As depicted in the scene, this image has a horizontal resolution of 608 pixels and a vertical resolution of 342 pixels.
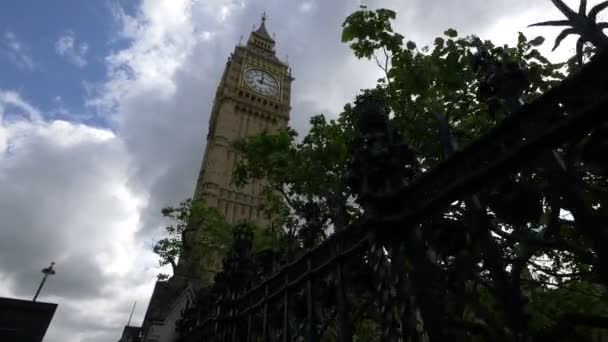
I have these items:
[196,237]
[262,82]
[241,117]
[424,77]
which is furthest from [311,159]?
[262,82]

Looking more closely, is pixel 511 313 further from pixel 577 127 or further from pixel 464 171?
pixel 577 127

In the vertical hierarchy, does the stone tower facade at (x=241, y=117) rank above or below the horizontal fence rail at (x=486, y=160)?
above

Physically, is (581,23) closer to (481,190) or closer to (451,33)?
(481,190)

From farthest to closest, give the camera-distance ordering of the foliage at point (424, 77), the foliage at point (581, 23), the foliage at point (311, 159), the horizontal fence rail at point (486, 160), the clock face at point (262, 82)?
the clock face at point (262, 82) → the foliage at point (311, 159) → the foliage at point (424, 77) → the foliage at point (581, 23) → the horizontal fence rail at point (486, 160)

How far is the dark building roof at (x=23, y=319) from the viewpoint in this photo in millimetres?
9062

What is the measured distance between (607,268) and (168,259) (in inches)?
1013

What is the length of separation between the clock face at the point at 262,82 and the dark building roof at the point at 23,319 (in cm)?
4801

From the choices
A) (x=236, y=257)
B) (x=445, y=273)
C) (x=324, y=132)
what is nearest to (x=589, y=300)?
(x=445, y=273)

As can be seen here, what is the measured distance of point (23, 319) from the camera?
31.0 feet

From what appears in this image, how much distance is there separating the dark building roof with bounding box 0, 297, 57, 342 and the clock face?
48.0m

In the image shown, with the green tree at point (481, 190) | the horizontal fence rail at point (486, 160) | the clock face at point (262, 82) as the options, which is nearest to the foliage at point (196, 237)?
the green tree at point (481, 190)

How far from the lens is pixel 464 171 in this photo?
2.12 m

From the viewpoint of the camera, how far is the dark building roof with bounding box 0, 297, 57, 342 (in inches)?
357

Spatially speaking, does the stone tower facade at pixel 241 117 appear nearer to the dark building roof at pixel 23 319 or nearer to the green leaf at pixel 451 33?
the dark building roof at pixel 23 319
